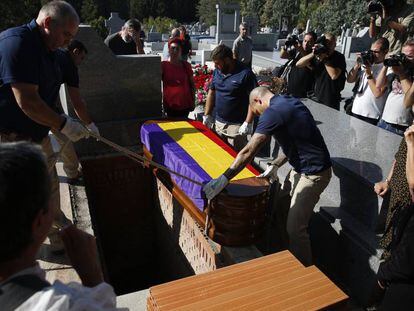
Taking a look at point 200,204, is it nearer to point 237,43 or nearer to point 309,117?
point 309,117

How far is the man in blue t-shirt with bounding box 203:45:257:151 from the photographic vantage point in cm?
440

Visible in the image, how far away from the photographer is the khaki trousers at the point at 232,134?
4.71m

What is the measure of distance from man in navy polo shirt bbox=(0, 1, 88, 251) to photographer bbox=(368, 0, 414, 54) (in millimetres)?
4282

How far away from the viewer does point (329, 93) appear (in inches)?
203

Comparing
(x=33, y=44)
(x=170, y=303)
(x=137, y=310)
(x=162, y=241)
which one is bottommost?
(x=162, y=241)

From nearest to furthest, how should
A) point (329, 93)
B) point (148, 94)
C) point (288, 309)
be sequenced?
point (288, 309), point (329, 93), point (148, 94)

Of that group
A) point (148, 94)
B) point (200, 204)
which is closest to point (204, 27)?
point (148, 94)

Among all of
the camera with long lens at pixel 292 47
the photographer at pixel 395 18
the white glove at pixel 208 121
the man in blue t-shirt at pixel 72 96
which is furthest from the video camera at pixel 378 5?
the man in blue t-shirt at pixel 72 96

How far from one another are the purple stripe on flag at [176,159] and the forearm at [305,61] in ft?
6.97

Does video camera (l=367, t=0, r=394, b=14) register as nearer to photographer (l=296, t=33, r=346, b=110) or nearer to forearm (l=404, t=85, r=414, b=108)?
photographer (l=296, t=33, r=346, b=110)

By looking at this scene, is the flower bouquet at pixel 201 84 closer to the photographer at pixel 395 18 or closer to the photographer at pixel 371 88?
the photographer at pixel 371 88

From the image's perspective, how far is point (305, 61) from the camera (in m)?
5.12

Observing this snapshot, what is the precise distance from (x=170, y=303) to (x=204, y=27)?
41701 mm

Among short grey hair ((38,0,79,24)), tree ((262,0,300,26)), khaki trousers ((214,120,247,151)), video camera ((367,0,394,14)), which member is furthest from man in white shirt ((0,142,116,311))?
tree ((262,0,300,26))
